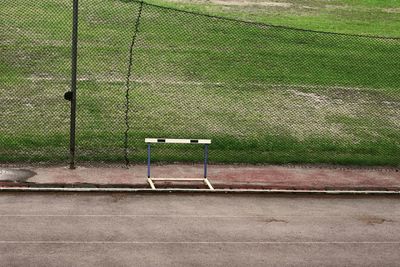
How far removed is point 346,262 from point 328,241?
92 cm

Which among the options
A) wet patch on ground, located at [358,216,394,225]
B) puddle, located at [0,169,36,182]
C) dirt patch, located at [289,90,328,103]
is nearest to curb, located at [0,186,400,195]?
puddle, located at [0,169,36,182]

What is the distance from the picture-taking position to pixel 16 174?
1709cm

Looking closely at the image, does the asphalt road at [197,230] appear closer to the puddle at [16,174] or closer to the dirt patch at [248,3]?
the puddle at [16,174]

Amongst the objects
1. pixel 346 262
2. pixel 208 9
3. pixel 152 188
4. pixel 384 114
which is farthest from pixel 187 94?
pixel 208 9

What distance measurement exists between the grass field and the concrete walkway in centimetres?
54

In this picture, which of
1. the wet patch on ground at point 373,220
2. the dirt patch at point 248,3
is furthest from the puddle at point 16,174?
the dirt patch at point 248,3

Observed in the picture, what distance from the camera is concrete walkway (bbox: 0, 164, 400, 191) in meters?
16.9

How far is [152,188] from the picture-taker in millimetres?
16688

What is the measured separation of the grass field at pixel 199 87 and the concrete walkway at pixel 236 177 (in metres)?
0.54

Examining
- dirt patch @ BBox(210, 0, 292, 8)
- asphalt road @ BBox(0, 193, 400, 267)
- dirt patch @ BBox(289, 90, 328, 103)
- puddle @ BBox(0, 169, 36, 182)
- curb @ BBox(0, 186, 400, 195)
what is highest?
dirt patch @ BBox(210, 0, 292, 8)

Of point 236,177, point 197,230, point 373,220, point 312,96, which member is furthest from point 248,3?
point 197,230

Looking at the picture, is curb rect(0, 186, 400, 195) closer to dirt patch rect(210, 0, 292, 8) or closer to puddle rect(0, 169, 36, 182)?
puddle rect(0, 169, 36, 182)

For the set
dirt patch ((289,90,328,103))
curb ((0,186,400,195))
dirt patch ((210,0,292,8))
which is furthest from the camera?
dirt patch ((210,0,292,8))

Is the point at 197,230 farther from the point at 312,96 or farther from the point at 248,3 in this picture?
the point at 248,3
